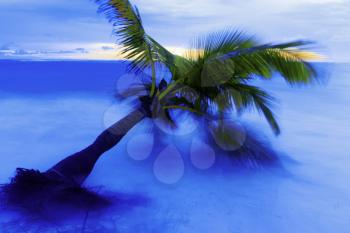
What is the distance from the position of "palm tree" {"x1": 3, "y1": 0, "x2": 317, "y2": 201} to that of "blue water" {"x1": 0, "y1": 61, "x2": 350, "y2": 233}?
33 cm

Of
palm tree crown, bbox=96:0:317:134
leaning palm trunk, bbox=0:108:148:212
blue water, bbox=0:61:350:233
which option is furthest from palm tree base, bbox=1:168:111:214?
palm tree crown, bbox=96:0:317:134

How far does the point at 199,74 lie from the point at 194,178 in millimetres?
1367

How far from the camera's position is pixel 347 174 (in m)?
4.61

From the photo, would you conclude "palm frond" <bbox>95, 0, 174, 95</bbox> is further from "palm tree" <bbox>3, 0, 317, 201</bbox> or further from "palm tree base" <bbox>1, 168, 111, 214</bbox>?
"palm tree base" <bbox>1, 168, 111, 214</bbox>

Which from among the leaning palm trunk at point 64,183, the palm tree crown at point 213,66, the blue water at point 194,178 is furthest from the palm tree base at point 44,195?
the palm tree crown at point 213,66

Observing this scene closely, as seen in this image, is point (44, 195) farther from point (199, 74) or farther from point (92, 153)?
point (199, 74)

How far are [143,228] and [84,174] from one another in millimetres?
1052

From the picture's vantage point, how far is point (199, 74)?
11.8ft

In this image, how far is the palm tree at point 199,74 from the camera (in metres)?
3.19

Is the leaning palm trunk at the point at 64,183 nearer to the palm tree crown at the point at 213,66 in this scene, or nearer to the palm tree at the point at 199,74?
the palm tree at the point at 199,74

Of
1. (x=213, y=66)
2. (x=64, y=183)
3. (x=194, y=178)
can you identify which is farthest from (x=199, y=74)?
(x=64, y=183)

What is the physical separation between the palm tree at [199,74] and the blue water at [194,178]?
33cm

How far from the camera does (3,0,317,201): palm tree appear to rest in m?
3.19

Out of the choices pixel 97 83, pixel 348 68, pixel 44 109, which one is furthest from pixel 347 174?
pixel 348 68
